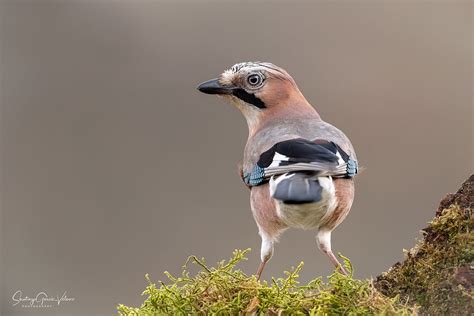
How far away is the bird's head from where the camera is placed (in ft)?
26.4

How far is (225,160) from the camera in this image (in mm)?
14766

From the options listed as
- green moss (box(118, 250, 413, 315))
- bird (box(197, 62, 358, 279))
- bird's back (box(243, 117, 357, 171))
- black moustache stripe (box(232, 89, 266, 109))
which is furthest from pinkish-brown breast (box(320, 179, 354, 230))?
black moustache stripe (box(232, 89, 266, 109))

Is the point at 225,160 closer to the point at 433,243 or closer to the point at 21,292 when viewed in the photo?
the point at 21,292

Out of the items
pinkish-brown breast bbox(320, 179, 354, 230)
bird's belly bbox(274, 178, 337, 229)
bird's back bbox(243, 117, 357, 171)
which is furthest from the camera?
bird's back bbox(243, 117, 357, 171)

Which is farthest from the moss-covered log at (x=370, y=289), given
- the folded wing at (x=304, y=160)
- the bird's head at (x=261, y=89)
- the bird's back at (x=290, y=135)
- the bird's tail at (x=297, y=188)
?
the bird's head at (x=261, y=89)

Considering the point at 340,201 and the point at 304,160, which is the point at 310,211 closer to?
the point at 340,201

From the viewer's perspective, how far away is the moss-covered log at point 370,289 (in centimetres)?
451

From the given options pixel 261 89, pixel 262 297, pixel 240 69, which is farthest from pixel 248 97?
pixel 262 297

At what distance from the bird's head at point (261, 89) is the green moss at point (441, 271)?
3.16 metres

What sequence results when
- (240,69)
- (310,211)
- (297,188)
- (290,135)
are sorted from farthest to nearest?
(240,69), (290,135), (310,211), (297,188)

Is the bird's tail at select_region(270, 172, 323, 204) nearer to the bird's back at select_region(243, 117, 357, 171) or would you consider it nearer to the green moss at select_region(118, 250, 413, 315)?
the green moss at select_region(118, 250, 413, 315)

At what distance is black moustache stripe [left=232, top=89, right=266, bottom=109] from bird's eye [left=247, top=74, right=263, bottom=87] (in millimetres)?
114

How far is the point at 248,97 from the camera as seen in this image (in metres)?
8.14

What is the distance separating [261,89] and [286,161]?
207cm
